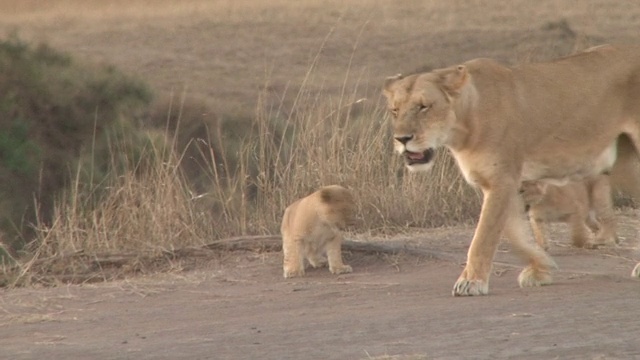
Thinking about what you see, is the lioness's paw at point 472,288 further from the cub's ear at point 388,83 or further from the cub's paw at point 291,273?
the cub's paw at point 291,273

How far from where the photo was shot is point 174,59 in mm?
36219

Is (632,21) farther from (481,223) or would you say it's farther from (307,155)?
(481,223)

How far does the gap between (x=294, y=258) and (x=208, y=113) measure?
1617 centimetres

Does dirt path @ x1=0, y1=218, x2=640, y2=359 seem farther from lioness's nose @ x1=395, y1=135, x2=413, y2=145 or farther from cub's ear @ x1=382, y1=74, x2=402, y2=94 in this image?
cub's ear @ x1=382, y1=74, x2=402, y2=94

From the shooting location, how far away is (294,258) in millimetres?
9430

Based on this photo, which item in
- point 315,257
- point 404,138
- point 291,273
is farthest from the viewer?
point 315,257

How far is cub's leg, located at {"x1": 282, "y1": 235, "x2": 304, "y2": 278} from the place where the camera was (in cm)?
942

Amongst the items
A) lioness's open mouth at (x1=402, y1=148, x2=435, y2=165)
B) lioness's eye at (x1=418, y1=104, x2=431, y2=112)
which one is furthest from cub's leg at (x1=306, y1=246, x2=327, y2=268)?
lioness's eye at (x1=418, y1=104, x2=431, y2=112)

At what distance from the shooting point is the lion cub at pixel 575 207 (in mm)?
9984

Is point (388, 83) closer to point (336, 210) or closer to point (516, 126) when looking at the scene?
point (516, 126)

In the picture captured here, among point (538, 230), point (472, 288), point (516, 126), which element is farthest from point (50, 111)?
point (472, 288)

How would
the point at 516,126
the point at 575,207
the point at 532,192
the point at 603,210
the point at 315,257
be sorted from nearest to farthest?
the point at 516,126 → the point at 315,257 → the point at 532,192 → the point at 575,207 → the point at 603,210

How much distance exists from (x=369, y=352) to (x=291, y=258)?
2.85 meters

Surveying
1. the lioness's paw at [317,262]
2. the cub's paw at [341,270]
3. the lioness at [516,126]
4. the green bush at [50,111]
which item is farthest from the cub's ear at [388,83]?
the green bush at [50,111]
